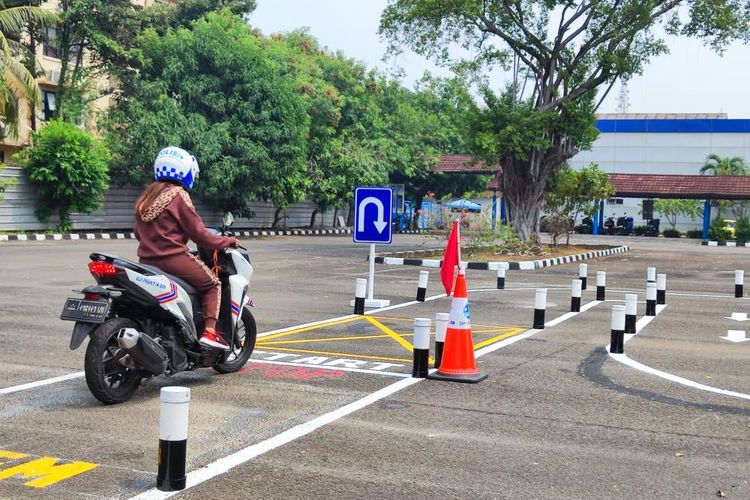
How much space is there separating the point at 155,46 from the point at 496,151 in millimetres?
16084

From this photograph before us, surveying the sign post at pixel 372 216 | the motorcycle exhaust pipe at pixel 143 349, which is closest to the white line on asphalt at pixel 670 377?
the sign post at pixel 372 216

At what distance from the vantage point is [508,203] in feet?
105

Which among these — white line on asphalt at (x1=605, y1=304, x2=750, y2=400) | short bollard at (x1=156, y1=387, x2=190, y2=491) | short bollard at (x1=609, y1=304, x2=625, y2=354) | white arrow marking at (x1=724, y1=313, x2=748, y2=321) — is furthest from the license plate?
white arrow marking at (x1=724, y1=313, x2=748, y2=321)

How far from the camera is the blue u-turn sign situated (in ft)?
42.6

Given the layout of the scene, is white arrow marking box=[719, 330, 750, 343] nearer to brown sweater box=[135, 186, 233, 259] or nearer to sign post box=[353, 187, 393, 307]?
sign post box=[353, 187, 393, 307]

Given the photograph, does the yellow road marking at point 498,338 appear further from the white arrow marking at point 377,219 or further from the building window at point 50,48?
the building window at point 50,48

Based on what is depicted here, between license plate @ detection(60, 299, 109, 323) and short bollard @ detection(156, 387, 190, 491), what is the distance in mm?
2030

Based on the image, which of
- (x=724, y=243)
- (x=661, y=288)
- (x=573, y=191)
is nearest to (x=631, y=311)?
(x=661, y=288)

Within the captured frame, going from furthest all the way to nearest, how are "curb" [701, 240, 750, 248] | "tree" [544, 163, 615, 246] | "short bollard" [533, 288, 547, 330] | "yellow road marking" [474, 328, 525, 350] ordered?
"curb" [701, 240, 750, 248], "tree" [544, 163, 615, 246], "short bollard" [533, 288, 547, 330], "yellow road marking" [474, 328, 525, 350]

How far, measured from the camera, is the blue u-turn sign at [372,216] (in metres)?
13.0

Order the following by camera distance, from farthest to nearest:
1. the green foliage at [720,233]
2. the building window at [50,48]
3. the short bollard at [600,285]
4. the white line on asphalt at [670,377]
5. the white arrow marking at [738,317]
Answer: the green foliage at [720,233] < the building window at [50,48] < the short bollard at [600,285] < the white arrow marking at [738,317] < the white line on asphalt at [670,377]

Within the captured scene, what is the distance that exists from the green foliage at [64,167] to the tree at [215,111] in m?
2.78

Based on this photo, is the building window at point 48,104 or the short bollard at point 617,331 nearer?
the short bollard at point 617,331

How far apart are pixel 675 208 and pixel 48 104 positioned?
46846 mm
